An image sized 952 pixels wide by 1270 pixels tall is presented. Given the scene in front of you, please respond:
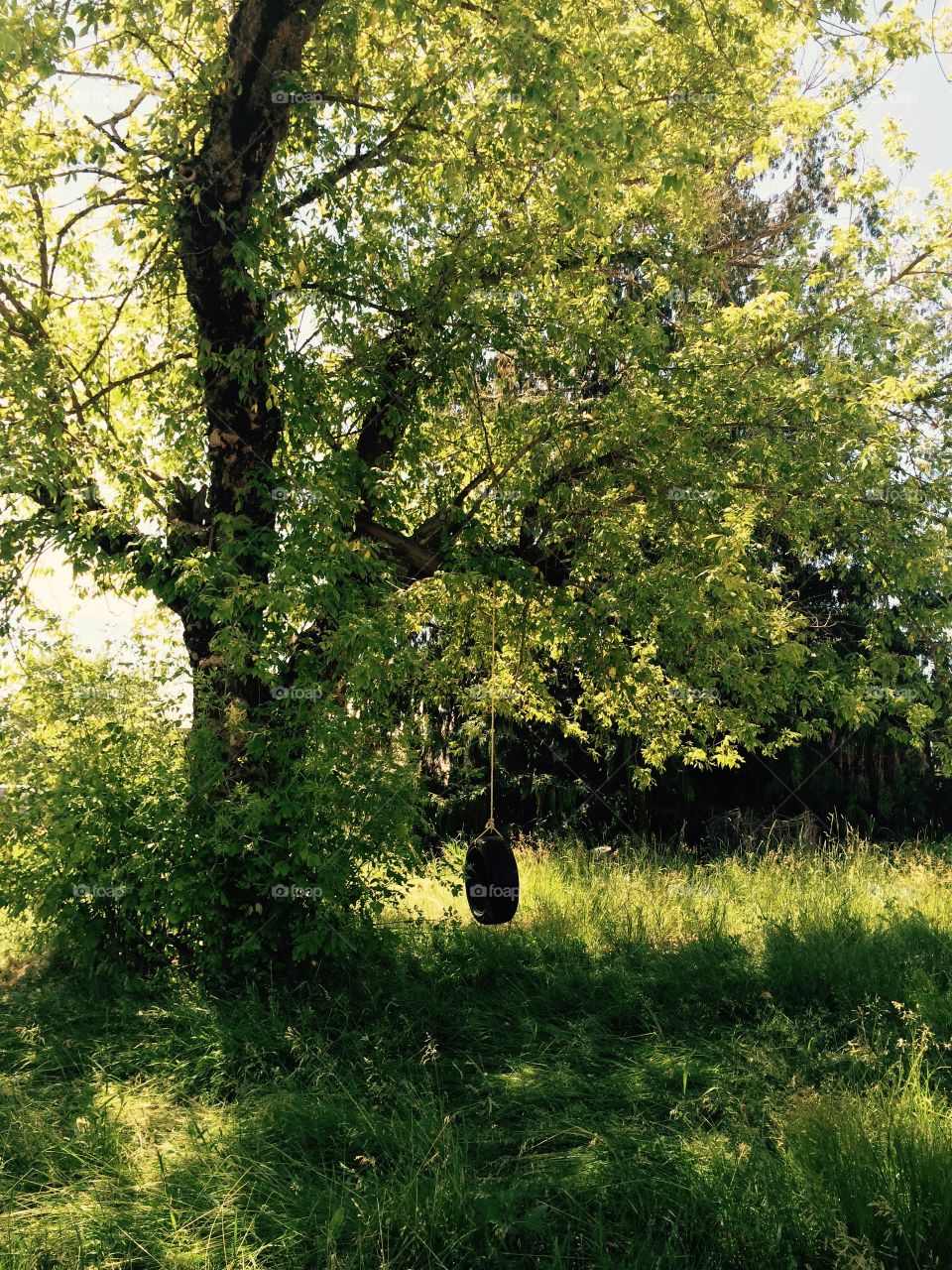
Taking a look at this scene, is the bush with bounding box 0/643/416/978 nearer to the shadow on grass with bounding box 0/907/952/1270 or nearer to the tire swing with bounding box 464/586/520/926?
the shadow on grass with bounding box 0/907/952/1270

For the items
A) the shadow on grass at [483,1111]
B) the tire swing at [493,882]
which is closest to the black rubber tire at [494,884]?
the tire swing at [493,882]

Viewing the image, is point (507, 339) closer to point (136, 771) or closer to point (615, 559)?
point (615, 559)

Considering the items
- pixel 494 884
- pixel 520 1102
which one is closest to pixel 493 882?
pixel 494 884

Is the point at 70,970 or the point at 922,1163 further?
the point at 70,970

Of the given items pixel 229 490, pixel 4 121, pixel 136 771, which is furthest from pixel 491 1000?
pixel 4 121

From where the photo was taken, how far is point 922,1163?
4355 millimetres

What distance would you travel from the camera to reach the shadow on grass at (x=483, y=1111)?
425 cm

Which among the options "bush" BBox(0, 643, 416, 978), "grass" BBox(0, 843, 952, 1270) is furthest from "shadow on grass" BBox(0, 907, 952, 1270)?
"bush" BBox(0, 643, 416, 978)

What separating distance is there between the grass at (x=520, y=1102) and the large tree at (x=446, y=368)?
4.84 feet

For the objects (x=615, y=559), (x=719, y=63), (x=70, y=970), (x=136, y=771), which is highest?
(x=719, y=63)

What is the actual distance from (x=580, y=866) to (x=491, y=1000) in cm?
461

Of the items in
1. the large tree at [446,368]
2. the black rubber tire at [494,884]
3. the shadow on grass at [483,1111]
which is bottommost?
the shadow on grass at [483,1111]

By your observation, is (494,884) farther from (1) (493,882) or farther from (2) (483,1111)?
(2) (483,1111)

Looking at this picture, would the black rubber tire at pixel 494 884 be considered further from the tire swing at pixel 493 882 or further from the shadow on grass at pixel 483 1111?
the shadow on grass at pixel 483 1111
